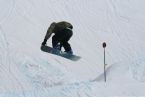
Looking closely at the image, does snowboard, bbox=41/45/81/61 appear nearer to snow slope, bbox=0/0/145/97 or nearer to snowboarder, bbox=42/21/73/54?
snowboarder, bbox=42/21/73/54

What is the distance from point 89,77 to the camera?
17.2m

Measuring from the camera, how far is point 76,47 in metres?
19.7

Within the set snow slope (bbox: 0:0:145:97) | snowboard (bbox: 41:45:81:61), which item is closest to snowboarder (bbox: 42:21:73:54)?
snowboard (bbox: 41:45:81:61)

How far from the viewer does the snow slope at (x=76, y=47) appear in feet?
41.5

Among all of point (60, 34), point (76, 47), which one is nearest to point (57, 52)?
point (60, 34)

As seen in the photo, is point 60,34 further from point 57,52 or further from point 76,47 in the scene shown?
point 76,47

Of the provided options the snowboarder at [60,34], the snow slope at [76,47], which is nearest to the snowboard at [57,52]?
the snowboarder at [60,34]

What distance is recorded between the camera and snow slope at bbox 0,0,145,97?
41.5ft

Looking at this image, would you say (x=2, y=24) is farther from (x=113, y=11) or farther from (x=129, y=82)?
(x=129, y=82)

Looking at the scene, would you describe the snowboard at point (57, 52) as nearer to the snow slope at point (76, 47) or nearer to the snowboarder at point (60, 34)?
the snowboarder at point (60, 34)

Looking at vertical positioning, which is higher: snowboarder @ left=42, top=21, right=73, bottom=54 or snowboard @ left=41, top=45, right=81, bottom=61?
snowboarder @ left=42, top=21, right=73, bottom=54

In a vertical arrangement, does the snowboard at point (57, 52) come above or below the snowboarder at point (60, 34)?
below

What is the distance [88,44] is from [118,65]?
591 cm

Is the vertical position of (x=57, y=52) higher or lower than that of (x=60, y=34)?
lower
